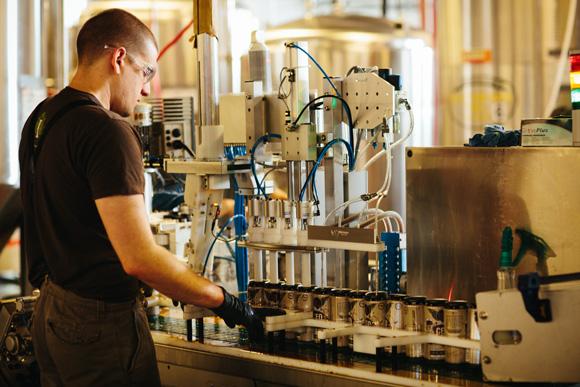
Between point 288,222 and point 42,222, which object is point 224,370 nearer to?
point 288,222

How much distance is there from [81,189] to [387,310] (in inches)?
31.9

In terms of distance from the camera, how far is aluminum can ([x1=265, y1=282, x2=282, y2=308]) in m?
2.02

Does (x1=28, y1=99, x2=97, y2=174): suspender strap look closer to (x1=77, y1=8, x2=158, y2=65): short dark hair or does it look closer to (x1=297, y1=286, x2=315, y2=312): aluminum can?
(x1=77, y1=8, x2=158, y2=65): short dark hair

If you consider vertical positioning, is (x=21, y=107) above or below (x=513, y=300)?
above

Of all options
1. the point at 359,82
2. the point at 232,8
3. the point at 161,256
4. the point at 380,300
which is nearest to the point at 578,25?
the point at 232,8

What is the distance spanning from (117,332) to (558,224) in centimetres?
110

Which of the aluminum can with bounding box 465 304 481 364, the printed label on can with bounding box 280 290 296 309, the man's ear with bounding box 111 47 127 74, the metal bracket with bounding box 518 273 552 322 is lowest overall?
the aluminum can with bounding box 465 304 481 364

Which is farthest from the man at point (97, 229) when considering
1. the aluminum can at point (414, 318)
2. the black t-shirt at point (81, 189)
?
the aluminum can at point (414, 318)

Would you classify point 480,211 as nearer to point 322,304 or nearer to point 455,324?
point 455,324

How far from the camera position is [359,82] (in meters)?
2.01

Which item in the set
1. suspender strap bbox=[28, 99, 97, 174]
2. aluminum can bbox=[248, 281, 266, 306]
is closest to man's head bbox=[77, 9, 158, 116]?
suspender strap bbox=[28, 99, 97, 174]

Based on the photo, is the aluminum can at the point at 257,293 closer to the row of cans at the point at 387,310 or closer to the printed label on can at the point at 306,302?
the row of cans at the point at 387,310

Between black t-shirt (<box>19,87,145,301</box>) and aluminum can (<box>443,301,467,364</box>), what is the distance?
2.49ft

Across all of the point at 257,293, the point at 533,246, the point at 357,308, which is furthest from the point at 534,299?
the point at 257,293
